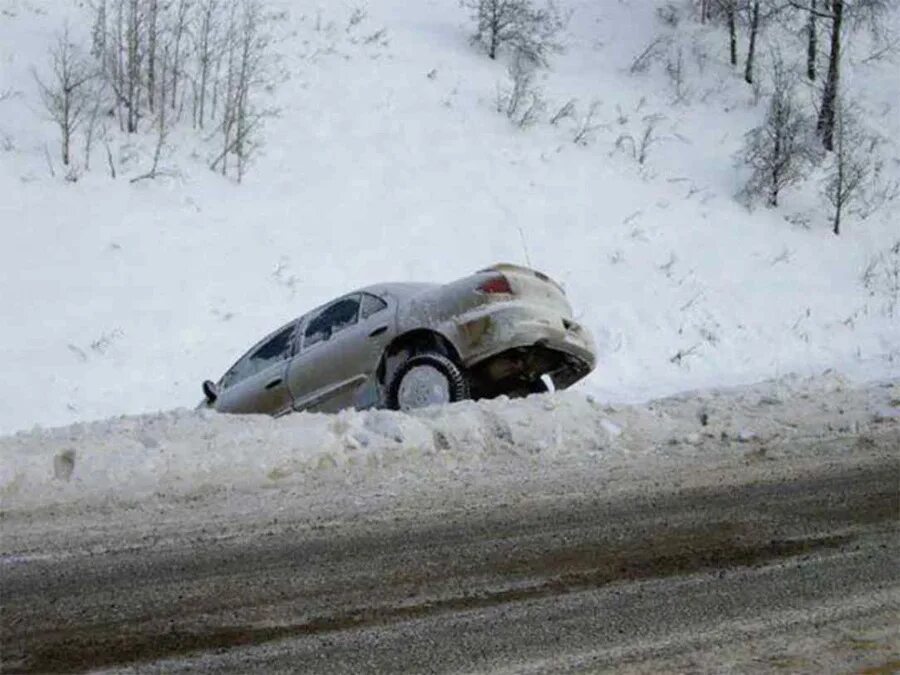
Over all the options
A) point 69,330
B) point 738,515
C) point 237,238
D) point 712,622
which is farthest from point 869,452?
point 237,238

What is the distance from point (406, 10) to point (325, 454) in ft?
68.2

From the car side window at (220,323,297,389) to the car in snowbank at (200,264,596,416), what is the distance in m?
0.03

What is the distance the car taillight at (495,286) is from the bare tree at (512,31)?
15.6 metres

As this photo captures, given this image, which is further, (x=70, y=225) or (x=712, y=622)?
(x=70, y=225)

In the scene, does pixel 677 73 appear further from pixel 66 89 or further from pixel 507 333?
pixel 507 333

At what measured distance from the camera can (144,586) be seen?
185 inches

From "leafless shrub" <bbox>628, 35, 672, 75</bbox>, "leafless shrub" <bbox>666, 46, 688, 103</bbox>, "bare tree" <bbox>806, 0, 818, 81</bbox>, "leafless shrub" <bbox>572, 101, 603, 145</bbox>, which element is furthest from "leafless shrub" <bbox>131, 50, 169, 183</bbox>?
"bare tree" <bbox>806, 0, 818, 81</bbox>

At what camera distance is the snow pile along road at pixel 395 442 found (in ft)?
20.5

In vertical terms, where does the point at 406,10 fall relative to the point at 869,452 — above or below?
above

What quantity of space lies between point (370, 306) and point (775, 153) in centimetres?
1364

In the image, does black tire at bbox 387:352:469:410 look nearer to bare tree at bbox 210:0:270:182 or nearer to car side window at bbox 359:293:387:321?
car side window at bbox 359:293:387:321

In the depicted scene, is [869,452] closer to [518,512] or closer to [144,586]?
[518,512]

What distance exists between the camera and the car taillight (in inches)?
357

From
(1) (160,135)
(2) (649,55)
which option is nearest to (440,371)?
(1) (160,135)
